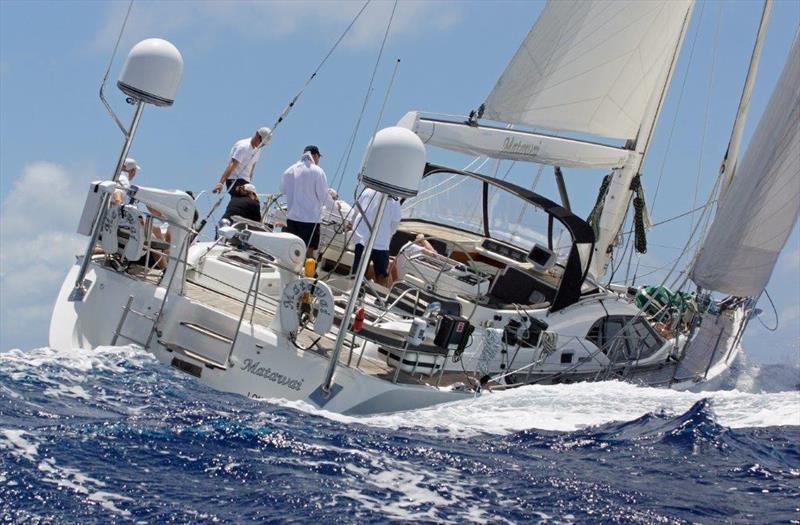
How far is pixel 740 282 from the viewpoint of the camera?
51.2ft

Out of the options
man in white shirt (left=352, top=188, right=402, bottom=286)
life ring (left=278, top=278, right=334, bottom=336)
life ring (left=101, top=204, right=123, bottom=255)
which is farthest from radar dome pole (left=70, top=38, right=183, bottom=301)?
man in white shirt (left=352, top=188, right=402, bottom=286)

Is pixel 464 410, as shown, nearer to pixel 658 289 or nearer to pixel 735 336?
pixel 658 289

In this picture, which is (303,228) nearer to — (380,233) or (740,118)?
(380,233)

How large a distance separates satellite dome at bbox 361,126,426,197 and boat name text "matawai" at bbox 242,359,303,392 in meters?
1.82

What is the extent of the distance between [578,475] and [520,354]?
3.38 m

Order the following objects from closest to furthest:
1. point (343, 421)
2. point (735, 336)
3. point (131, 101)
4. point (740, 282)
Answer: point (343, 421)
point (131, 101)
point (740, 282)
point (735, 336)

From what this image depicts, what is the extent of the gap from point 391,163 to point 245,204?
387 centimetres

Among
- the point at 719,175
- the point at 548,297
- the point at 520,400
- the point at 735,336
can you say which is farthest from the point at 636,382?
the point at 719,175

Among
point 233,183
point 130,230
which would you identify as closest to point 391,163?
point 130,230

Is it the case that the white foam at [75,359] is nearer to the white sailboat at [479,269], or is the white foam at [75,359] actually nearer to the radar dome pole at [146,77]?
the white sailboat at [479,269]

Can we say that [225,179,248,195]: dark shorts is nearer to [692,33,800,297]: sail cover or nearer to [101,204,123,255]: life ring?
[101,204,123,255]: life ring

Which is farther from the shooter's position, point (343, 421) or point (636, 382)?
A: point (636, 382)

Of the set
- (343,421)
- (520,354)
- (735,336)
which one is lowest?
(343,421)

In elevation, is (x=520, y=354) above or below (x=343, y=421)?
above
